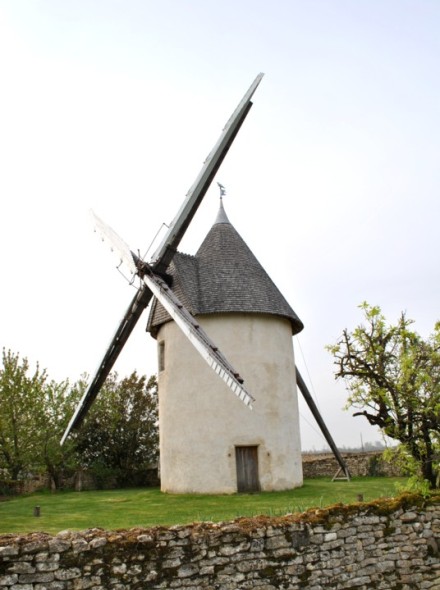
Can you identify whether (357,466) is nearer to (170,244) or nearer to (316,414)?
(316,414)

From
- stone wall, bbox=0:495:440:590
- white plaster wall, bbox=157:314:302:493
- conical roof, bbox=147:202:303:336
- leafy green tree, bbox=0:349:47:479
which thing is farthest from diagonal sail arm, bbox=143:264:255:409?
leafy green tree, bbox=0:349:47:479

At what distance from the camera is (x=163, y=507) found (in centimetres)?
1355

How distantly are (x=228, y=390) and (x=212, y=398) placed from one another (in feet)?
1.66

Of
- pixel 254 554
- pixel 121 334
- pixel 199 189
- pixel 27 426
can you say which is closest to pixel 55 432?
pixel 27 426

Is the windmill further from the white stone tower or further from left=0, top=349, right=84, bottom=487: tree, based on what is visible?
left=0, top=349, right=84, bottom=487: tree

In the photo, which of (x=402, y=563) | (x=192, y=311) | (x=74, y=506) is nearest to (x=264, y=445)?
(x=192, y=311)

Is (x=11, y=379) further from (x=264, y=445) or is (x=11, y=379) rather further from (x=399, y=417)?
(x=399, y=417)

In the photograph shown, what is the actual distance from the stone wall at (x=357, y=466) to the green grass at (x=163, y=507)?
395 centimetres

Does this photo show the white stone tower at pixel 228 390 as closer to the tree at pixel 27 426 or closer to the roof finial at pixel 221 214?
the roof finial at pixel 221 214

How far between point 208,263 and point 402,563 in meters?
11.2

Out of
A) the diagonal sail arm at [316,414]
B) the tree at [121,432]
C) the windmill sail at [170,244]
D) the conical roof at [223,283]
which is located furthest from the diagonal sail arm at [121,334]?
the tree at [121,432]

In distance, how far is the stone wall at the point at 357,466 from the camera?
71.2 feet

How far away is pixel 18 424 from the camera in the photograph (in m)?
22.4

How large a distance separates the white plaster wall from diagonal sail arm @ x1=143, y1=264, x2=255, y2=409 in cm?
181
